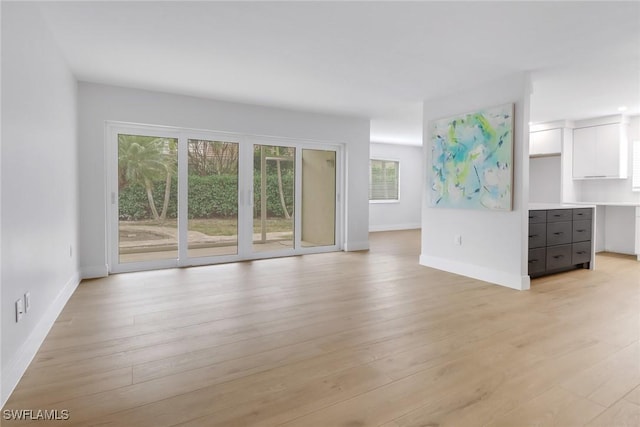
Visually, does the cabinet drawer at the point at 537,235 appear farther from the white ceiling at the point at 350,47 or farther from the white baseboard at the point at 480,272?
the white ceiling at the point at 350,47

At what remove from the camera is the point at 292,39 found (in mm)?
3123

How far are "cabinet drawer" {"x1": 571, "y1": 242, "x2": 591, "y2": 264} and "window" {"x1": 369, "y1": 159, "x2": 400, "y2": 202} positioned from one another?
205 inches

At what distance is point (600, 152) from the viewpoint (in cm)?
603

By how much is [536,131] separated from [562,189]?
3.98 feet

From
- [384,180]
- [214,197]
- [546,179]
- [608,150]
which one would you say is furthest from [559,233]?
[384,180]

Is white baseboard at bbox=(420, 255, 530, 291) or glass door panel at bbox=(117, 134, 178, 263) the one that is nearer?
white baseboard at bbox=(420, 255, 530, 291)

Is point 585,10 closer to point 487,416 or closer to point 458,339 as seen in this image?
point 458,339

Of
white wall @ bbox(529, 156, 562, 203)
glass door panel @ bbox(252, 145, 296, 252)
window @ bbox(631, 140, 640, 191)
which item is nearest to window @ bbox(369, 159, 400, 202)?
white wall @ bbox(529, 156, 562, 203)

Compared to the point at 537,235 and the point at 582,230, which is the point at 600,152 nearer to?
the point at 582,230

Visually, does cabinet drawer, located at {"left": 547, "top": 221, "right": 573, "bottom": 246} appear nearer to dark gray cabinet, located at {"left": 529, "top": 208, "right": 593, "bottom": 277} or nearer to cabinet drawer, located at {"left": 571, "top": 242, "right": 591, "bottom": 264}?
dark gray cabinet, located at {"left": 529, "top": 208, "right": 593, "bottom": 277}

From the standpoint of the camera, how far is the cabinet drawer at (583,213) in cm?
488

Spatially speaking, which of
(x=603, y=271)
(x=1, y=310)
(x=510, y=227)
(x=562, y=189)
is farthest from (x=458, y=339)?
(x=562, y=189)

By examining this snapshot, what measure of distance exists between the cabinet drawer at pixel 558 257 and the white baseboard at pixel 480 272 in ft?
2.60

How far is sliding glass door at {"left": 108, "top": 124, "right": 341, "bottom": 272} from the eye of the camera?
4.78 meters
